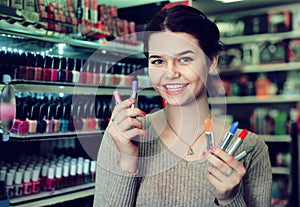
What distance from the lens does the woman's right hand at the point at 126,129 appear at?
686 mm

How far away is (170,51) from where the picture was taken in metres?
0.81

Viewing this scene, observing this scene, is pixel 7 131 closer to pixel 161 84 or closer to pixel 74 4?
pixel 74 4

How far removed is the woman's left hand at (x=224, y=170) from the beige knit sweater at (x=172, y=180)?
149 millimetres

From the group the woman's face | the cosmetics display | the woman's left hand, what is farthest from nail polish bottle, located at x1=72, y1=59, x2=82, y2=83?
the woman's left hand

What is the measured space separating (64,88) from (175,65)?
165 centimetres

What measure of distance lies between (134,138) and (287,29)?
2.59m

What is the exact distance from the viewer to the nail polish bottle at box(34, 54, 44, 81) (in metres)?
2.20

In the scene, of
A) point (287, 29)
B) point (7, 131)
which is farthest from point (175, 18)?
point (287, 29)

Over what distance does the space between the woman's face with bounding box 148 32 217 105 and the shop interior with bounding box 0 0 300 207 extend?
623 mm

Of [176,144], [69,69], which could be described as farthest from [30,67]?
[176,144]

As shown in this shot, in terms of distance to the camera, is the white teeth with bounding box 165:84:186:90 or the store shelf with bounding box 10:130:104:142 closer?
the white teeth with bounding box 165:84:186:90

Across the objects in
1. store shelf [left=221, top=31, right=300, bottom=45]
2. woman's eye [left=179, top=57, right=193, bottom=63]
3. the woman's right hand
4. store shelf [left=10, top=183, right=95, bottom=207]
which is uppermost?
store shelf [left=221, top=31, right=300, bottom=45]

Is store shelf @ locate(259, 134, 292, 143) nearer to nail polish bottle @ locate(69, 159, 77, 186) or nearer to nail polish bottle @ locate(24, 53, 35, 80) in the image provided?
nail polish bottle @ locate(69, 159, 77, 186)

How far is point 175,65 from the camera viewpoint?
82 centimetres
